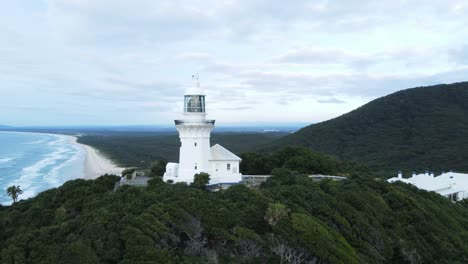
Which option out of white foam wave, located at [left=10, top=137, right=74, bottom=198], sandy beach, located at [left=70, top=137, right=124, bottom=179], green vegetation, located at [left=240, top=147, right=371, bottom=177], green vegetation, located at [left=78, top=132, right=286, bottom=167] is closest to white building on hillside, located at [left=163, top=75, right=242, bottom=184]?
green vegetation, located at [left=240, top=147, right=371, bottom=177]

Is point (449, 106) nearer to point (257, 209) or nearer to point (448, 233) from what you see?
point (448, 233)

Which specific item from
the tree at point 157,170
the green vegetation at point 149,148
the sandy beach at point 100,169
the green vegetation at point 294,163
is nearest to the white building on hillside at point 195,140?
the tree at point 157,170

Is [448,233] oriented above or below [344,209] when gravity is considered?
below

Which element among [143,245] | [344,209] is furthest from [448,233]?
[143,245]

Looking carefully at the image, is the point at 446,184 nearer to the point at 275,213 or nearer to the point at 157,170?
the point at 157,170

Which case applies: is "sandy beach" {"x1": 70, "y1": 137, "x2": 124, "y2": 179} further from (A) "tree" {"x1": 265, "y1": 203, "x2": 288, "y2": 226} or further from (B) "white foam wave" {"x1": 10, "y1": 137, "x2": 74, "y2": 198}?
(A) "tree" {"x1": 265, "y1": 203, "x2": 288, "y2": 226}

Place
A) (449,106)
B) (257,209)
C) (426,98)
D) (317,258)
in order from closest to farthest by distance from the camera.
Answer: (317,258)
(257,209)
(449,106)
(426,98)
